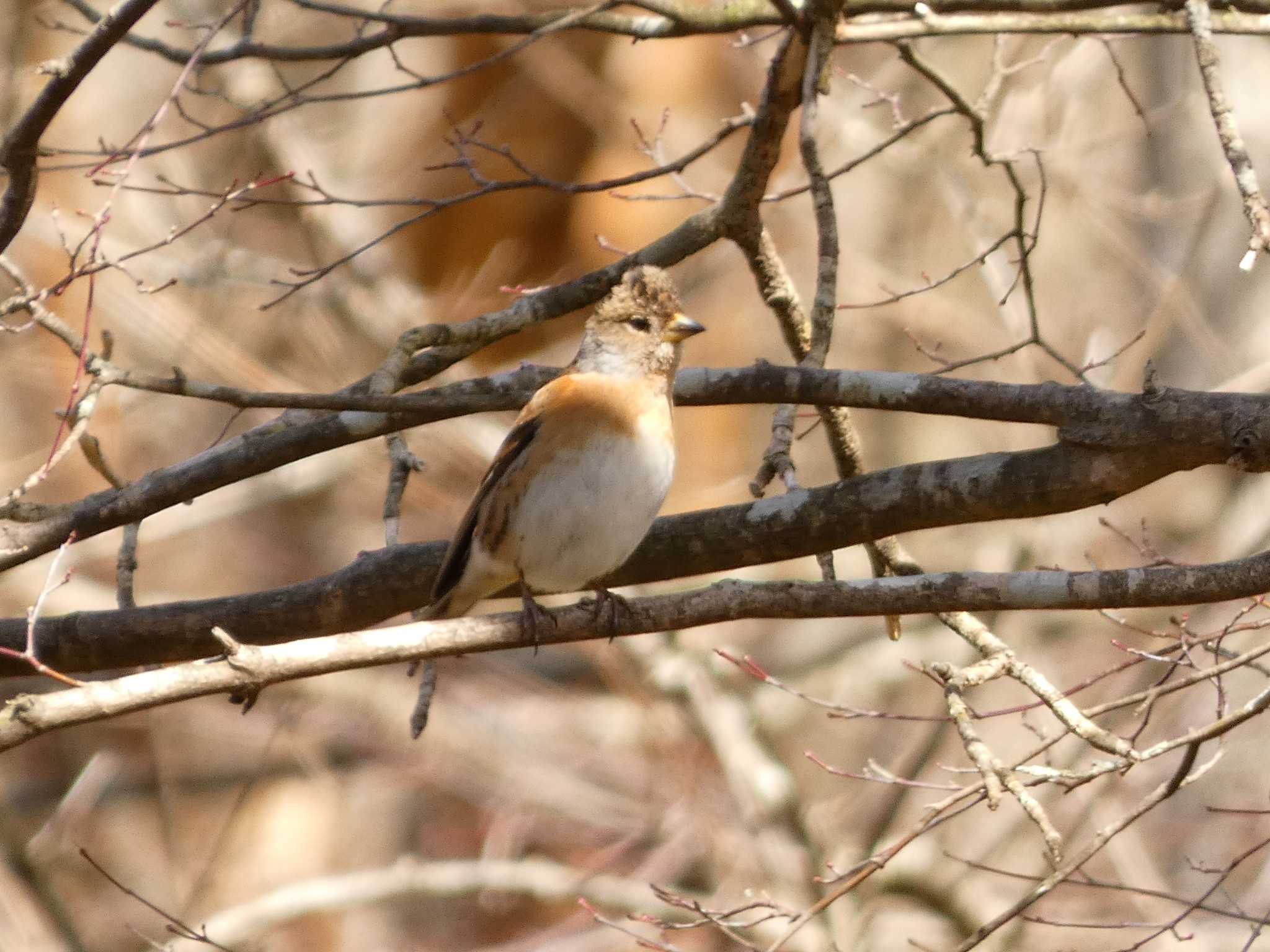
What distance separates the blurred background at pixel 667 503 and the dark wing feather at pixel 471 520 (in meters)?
2.87

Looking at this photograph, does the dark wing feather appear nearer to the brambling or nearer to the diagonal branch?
the brambling

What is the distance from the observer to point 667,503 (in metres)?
10.7

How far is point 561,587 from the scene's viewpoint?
4.26m

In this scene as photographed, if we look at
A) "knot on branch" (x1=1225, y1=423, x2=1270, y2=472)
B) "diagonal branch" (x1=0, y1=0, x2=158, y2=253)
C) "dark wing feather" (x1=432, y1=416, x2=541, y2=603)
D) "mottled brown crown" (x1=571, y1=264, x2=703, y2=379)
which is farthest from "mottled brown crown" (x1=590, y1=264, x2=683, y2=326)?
"knot on branch" (x1=1225, y1=423, x2=1270, y2=472)

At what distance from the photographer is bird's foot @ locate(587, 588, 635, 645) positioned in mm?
3596

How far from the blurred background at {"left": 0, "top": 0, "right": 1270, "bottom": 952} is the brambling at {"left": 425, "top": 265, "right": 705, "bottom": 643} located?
2.79 metres

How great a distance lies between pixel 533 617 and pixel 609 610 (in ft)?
1.30

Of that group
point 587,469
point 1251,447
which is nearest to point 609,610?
point 587,469

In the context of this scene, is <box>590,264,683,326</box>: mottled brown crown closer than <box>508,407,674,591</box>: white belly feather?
→ No

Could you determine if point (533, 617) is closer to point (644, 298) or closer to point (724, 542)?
point (724, 542)

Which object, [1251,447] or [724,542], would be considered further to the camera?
[724,542]

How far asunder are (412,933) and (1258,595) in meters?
9.51

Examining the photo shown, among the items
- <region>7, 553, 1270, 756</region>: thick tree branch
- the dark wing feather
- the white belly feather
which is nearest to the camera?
<region>7, 553, 1270, 756</region>: thick tree branch

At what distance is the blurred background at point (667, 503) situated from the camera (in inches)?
304
